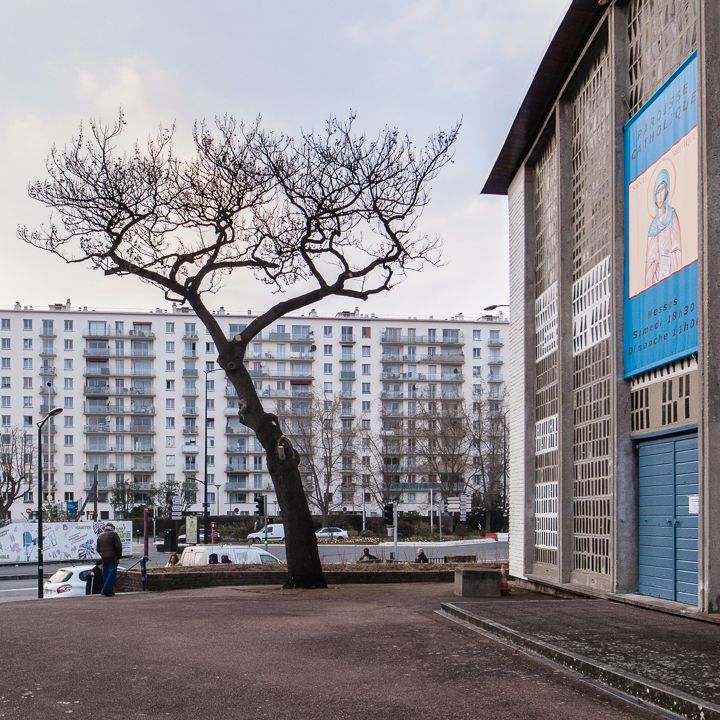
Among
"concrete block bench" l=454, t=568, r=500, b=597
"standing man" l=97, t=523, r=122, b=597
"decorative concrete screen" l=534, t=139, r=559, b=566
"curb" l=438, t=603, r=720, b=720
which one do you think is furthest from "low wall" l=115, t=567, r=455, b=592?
"curb" l=438, t=603, r=720, b=720

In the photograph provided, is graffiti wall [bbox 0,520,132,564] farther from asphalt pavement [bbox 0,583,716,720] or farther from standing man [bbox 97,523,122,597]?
asphalt pavement [bbox 0,583,716,720]

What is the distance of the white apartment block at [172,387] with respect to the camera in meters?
114

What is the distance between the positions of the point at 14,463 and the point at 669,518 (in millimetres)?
95678

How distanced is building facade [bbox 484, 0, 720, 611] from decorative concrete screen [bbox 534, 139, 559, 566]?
63 millimetres

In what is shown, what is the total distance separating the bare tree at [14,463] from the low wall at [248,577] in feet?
211

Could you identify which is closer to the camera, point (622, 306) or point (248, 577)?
point (622, 306)

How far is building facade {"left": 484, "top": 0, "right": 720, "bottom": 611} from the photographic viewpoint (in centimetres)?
1286

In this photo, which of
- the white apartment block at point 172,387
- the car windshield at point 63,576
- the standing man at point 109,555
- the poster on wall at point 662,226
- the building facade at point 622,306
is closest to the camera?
the building facade at point 622,306

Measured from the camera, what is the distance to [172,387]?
116 meters

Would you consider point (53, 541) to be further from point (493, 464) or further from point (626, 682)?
point (626, 682)

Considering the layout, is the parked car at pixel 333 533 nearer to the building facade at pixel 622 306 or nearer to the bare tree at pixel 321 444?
the bare tree at pixel 321 444

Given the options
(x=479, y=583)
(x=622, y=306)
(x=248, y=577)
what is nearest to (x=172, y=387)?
(x=248, y=577)

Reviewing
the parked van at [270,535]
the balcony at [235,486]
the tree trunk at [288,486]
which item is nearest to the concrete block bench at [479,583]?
the tree trunk at [288,486]

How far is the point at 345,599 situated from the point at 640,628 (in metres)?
6.92
